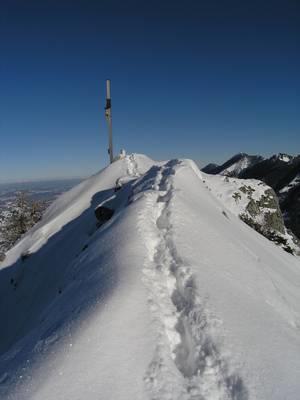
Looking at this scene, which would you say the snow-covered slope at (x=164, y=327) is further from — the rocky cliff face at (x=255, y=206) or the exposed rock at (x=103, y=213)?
the rocky cliff face at (x=255, y=206)

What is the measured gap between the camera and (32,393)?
3.79 metres

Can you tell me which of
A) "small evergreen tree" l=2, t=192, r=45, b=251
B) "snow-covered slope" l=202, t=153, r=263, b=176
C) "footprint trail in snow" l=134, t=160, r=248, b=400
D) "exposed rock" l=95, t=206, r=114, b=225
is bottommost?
"small evergreen tree" l=2, t=192, r=45, b=251

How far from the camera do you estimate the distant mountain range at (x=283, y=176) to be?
5126 cm

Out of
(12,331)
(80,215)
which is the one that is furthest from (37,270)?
(80,215)

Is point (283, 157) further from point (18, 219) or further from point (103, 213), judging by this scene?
point (103, 213)

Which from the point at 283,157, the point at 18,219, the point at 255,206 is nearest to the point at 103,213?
the point at 255,206

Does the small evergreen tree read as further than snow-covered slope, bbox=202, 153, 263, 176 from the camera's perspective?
No

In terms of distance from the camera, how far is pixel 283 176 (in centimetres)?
7719

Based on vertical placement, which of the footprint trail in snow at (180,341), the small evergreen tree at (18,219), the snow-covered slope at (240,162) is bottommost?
the small evergreen tree at (18,219)

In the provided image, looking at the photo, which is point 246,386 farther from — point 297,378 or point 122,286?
point 122,286

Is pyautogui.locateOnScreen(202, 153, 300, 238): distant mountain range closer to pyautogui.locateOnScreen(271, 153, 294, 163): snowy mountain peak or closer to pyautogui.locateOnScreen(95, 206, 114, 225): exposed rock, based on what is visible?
pyautogui.locateOnScreen(271, 153, 294, 163): snowy mountain peak

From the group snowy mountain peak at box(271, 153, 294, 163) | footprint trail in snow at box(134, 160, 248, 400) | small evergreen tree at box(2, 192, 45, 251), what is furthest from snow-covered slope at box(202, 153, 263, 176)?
footprint trail in snow at box(134, 160, 248, 400)

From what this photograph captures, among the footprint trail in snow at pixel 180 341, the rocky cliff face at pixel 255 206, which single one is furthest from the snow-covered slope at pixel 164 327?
the rocky cliff face at pixel 255 206

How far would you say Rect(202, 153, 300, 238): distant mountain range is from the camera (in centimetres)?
5126
